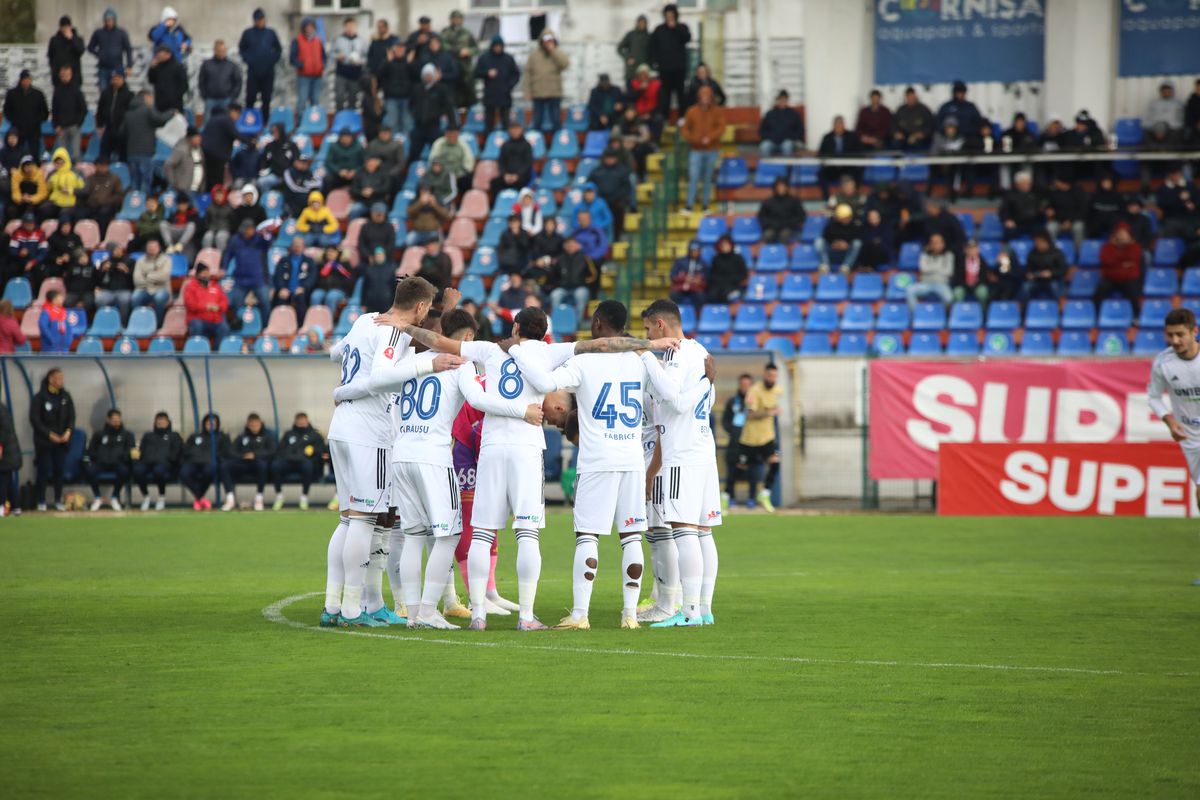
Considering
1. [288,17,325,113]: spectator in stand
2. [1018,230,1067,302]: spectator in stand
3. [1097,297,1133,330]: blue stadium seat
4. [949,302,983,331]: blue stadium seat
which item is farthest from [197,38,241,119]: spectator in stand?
[1097,297,1133,330]: blue stadium seat

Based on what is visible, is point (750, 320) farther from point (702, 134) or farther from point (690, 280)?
point (702, 134)

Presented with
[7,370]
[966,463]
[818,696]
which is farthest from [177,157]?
[818,696]

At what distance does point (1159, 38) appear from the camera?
3117cm

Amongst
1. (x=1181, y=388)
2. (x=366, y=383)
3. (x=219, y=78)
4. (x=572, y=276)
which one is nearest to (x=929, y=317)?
(x=572, y=276)

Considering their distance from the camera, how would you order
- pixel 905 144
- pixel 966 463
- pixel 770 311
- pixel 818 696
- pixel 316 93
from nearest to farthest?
pixel 818 696 → pixel 966 463 → pixel 770 311 → pixel 905 144 → pixel 316 93

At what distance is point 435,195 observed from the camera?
99.3 feet

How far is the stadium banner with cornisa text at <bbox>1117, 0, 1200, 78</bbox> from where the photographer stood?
31.0 m

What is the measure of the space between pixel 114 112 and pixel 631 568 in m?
25.1

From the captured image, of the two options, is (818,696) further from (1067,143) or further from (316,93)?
(316,93)

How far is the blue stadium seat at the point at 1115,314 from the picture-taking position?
26.2 meters

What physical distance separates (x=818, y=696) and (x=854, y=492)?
1704 cm

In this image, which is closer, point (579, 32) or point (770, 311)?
point (770, 311)

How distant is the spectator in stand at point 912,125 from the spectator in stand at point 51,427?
16200 mm

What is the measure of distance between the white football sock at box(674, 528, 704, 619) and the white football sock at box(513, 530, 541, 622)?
1.11 meters
